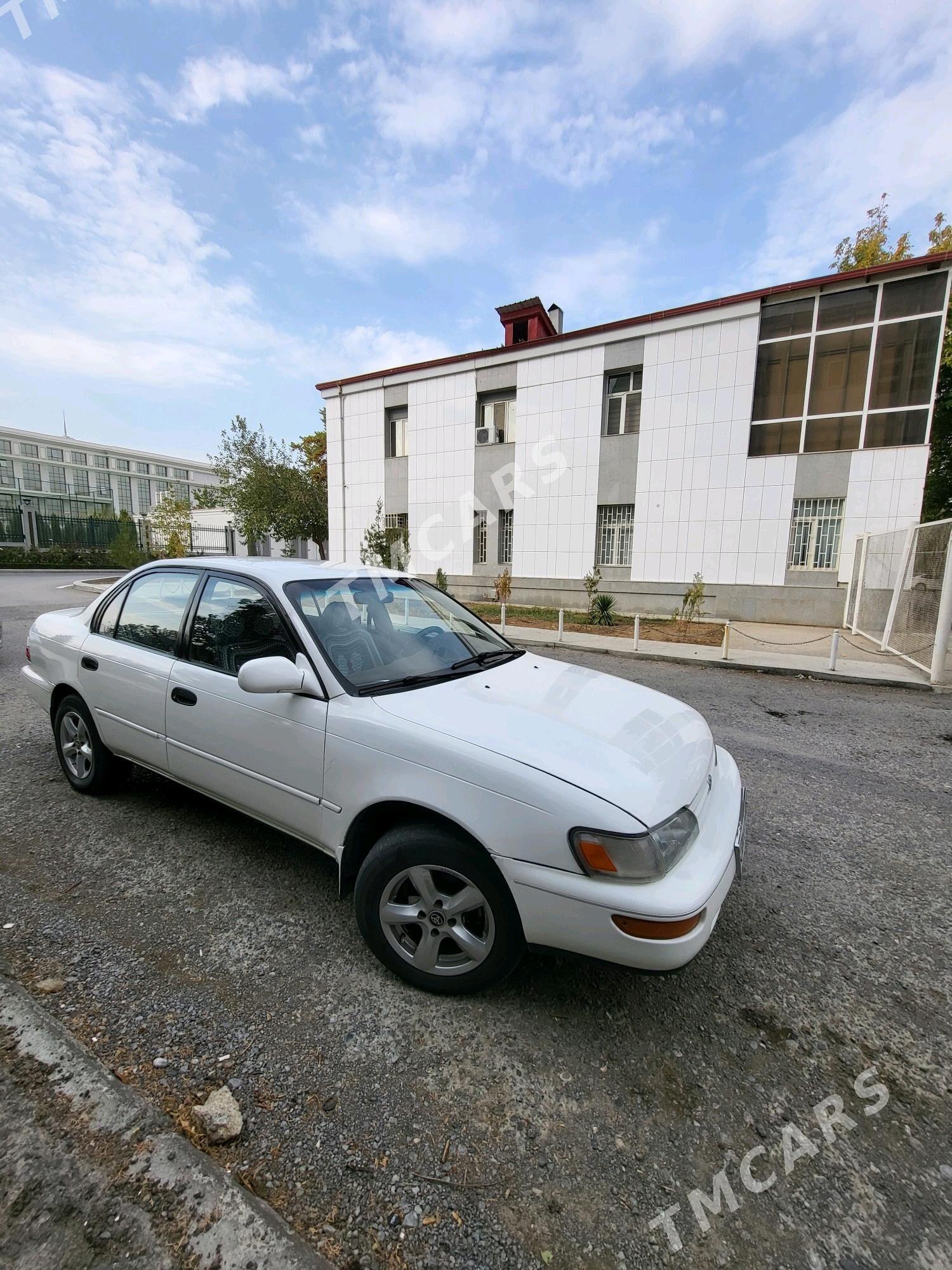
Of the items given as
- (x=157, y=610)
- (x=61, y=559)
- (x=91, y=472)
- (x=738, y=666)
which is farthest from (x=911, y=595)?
(x=91, y=472)

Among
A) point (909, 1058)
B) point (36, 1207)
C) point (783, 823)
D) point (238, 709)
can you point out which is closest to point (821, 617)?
point (783, 823)

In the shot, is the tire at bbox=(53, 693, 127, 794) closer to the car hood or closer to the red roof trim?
the car hood

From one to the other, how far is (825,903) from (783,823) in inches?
34.6

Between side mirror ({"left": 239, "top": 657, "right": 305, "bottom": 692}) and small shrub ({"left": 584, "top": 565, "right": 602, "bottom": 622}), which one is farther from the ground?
side mirror ({"left": 239, "top": 657, "right": 305, "bottom": 692})

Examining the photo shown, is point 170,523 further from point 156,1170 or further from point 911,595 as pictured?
point 156,1170


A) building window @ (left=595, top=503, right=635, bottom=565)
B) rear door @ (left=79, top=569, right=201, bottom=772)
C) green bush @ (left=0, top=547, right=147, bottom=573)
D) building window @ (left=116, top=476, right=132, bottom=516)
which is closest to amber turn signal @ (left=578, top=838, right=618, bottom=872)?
rear door @ (left=79, top=569, right=201, bottom=772)

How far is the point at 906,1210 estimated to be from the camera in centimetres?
145

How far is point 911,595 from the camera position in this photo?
373 inches

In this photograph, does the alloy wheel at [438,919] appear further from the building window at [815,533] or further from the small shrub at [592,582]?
the building window at [815,533]

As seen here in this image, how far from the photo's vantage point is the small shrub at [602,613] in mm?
14078

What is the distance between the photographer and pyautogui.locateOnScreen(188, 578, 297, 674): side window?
2680 millimetres

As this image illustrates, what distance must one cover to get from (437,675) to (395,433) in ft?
63.5

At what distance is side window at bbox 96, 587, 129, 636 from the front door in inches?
35.6

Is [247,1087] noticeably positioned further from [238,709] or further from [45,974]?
[238,709]
